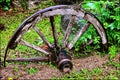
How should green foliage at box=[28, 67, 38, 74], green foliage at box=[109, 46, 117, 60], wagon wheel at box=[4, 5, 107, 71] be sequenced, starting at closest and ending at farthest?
wagon wheel at box=[4, 5, 107, 71] < green foliage at box=[28, 67, 38, 74] < green foliage at box=[109, 46, 117, 60]

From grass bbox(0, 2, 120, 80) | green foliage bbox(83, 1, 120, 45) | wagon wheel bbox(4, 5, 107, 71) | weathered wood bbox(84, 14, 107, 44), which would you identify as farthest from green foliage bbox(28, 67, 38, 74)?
green foliage bbox(83, 1, 120, 45)

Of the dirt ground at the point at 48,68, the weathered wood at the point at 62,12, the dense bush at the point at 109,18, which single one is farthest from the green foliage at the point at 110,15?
the weathered wood at the point at 62,12

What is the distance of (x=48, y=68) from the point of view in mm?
5820

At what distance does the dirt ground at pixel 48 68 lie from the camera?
18.5 ft

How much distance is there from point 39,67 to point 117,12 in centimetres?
193

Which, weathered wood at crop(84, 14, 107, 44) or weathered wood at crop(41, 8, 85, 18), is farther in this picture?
weathered wood at crop(84, 14, 107, 44)

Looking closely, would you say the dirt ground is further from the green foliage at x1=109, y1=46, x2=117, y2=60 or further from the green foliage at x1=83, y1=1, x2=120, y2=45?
the green foliage at x1=83, y1=1, x2=120, y2=45

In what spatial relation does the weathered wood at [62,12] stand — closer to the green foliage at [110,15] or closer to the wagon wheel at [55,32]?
the wagon wheel at [55,32]

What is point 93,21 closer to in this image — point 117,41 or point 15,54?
point 117,41

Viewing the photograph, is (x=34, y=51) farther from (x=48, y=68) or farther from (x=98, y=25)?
(x=98, y=25)

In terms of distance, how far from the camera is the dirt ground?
5.64 metres

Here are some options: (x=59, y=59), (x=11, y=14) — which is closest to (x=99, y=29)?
(x=59, y=59)

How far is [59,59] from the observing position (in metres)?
5.57

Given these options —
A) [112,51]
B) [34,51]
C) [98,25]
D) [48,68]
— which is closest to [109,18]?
[98,25]
